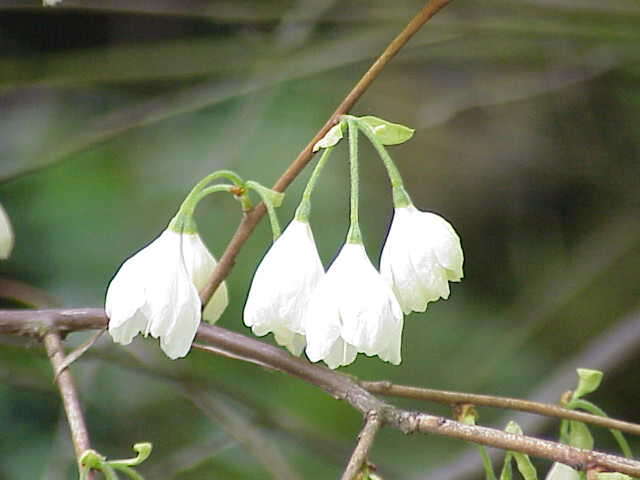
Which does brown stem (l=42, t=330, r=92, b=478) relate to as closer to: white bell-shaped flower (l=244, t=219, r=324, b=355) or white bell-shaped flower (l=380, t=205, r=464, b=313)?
white bell-shaped flower (l=244, t=219, r=324, b=355)

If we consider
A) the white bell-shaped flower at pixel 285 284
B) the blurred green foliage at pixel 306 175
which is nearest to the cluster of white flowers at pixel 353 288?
the white bell-shaped flower at pixel 285 284

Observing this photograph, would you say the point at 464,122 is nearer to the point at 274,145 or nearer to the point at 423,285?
the point at 274,145

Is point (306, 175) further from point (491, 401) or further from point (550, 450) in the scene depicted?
point (550, 450)

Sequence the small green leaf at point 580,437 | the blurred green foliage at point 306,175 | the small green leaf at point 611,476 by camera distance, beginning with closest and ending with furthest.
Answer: the small green leaf at point 611,476 → the small green leaf at point 580,437 → the blurred green foliage at point 306,175

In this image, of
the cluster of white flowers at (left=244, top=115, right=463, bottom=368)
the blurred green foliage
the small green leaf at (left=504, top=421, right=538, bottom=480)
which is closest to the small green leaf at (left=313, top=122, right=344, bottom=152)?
the cluster of white flowers at (left=244, top=115, right=463, bottom=368)

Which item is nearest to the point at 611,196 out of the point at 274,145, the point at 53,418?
the point at 274,145

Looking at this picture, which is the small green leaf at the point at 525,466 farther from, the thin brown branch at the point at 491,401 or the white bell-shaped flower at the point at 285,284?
the white bell-shaped flower at the point at 285,284

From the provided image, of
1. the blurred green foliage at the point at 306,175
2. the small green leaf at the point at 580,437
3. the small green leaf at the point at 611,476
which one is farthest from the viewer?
the blurred green foliage at the point at 306,175
